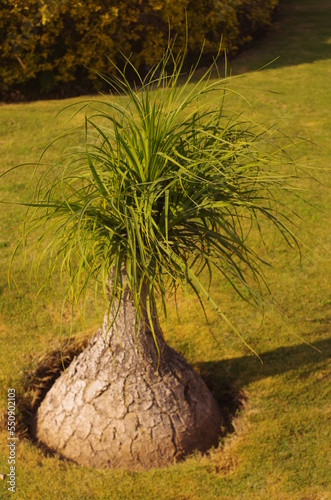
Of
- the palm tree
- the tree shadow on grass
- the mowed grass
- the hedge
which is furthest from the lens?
the hedge

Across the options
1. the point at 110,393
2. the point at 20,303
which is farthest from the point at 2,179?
the point at 110,393

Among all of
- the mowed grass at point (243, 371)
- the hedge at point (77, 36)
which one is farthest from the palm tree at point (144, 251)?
the hedge at point (77, 36)

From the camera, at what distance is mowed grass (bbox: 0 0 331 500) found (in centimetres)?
392

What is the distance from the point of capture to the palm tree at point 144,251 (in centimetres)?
357

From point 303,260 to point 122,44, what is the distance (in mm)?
5582

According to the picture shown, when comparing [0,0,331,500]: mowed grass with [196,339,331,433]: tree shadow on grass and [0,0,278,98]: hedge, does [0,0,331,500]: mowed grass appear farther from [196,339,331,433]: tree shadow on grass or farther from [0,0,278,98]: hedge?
[0,0,278,98]: hedge

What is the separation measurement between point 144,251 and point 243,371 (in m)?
1.69

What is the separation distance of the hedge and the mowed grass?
2.28 metres

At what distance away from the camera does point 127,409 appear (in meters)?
4.05

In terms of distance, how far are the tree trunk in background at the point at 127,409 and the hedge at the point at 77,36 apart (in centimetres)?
654

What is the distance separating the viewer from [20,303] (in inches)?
231

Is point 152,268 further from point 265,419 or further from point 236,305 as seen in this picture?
point 236,305

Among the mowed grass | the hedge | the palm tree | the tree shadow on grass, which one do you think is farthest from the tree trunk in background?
the hedge

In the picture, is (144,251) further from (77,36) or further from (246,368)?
(77,36)
